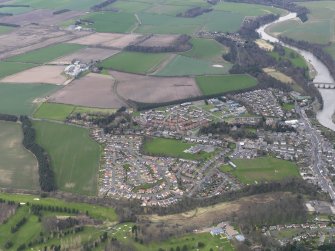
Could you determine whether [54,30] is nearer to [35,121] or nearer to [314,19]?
[35,121]

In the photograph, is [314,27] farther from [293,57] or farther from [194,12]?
[194,12]

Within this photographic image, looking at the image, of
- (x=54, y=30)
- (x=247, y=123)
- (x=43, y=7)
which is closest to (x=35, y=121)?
(x=247, y=123)

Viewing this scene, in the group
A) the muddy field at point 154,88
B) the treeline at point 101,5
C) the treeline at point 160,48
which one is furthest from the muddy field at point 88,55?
the treeline at point 101,5

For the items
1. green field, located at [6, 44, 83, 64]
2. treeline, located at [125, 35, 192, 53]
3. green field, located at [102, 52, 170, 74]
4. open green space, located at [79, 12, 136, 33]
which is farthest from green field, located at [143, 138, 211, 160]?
open green space, located at [79, 12, 136, 33]

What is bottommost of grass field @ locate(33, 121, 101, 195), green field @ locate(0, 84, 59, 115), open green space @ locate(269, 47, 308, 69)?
green field @ locate(0, 84, 59, 115)

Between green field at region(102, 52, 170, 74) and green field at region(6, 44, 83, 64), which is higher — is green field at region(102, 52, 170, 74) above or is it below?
above

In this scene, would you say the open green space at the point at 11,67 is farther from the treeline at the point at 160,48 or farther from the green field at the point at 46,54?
the treeline at the point at 160,48

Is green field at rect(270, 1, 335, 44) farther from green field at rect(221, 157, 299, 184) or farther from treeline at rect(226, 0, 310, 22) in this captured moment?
green field at rect(221, 157, 299, 184)
